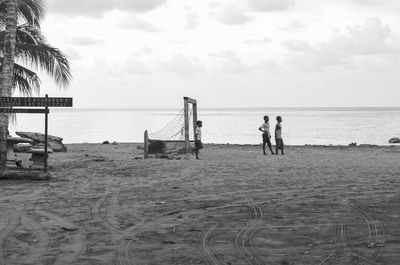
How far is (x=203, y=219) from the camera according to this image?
6.95 m

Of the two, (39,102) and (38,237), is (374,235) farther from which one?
(39,102)

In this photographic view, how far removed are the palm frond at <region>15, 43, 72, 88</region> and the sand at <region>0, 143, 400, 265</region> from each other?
510 centimetres

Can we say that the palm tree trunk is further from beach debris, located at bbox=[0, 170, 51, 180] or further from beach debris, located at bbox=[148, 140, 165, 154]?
beach debris, located at bbox=[148, 140, 165, 154]

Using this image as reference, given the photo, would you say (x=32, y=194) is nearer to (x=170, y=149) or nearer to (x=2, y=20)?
(x=2, y=20)

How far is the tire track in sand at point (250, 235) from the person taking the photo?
5023 mm

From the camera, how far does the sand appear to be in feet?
16.9

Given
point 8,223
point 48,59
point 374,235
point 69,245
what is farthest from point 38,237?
point 48,59

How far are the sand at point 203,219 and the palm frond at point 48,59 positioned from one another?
5102mm

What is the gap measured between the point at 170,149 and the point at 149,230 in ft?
51.6

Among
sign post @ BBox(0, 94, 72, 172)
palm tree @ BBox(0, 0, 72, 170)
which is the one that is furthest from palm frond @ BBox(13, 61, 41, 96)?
sign post @ BBox(0, 94, 72, 172)

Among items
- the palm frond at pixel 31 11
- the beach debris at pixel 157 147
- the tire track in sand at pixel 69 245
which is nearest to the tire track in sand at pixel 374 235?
the tire track in sand at pixel 69 245

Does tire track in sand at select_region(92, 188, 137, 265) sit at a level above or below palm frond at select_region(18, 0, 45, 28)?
below

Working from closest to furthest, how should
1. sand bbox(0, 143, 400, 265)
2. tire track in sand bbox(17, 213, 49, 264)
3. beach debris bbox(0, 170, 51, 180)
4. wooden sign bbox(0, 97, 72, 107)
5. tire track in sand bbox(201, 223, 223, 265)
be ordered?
tire track in sand bbox(201, 223, 223, 265) → tire track in sand bbox(17, 213, 49, 264) → sand bbox(0, 143, 400, 265) → beach debris bbox(0, 170, 51, 180) → wooden sign bbox(0, 97, 72, 107)

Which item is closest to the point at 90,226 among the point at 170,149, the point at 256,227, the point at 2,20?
the point at 256,227
